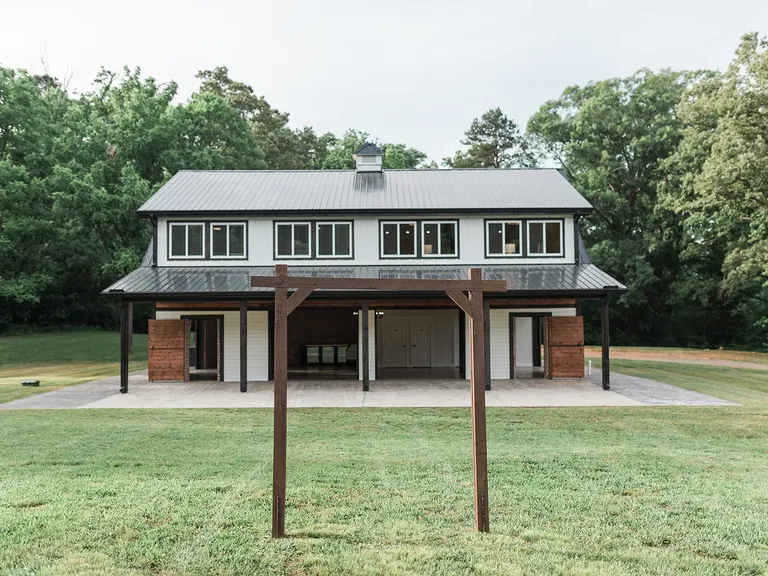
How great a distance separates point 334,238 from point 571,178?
80.5 ft

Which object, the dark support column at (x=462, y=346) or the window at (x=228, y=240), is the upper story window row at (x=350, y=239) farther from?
the dark support column at (x=462, y=346)

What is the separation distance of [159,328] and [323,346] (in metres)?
6.81

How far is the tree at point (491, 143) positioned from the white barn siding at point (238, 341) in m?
34.7

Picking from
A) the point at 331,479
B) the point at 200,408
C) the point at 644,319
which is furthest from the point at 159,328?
the point at 644,319

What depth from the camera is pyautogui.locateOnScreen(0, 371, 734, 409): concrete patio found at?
14.4m

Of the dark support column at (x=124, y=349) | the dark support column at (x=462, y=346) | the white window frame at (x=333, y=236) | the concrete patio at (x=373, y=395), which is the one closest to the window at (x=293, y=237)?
the white window frame at (x=333, y=236)

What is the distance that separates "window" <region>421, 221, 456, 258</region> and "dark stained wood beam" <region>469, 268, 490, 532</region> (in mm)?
14253

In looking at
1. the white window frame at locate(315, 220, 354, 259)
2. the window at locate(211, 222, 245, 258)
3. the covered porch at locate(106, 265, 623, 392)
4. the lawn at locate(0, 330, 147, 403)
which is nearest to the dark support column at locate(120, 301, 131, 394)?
the covered porch at locate(106, 265, 623, 392)

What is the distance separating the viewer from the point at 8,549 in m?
4.80

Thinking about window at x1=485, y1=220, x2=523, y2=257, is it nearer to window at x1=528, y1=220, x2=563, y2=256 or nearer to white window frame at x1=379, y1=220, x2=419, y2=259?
window at x1=528, y1=220, x2=563, y2=256

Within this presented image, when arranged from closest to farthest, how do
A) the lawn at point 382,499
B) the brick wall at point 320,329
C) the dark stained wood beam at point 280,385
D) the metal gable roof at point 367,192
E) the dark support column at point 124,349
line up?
the lawn at point 382,499 → the dark stained wood beam at point 280,385 → the dark support column at point 124,349 → the metal gable roof at point 367,192 → the brick wall at point 320,329

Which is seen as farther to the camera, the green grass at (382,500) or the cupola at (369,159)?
the cupola at (369,159)

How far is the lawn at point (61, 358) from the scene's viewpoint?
2078 cm

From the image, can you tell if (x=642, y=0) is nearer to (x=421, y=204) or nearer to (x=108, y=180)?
(x=421, y=204)
